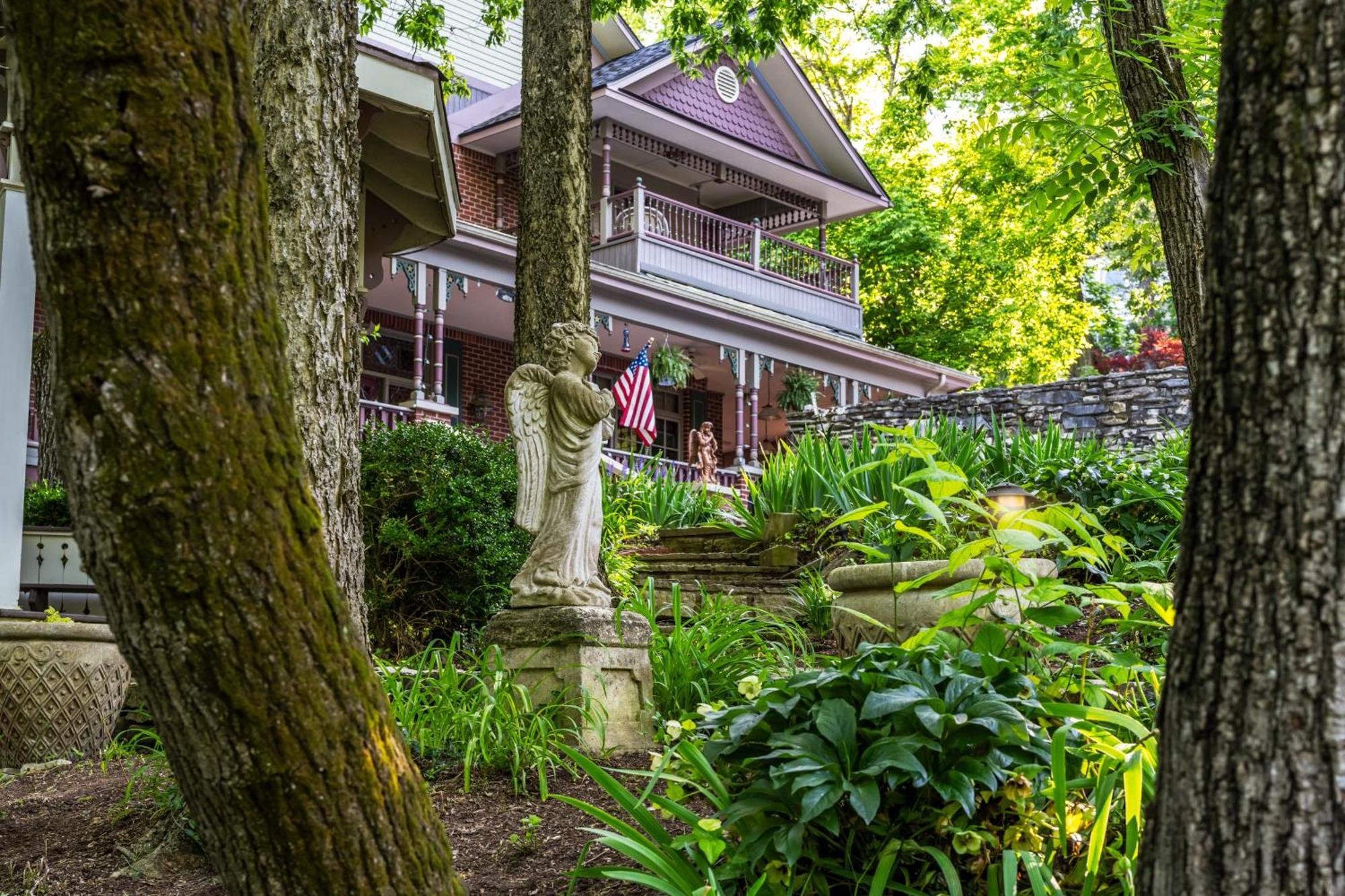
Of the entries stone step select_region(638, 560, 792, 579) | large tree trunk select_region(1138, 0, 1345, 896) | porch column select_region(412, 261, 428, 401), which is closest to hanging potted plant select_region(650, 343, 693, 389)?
porch column select_region(412, 261, 428, 401)

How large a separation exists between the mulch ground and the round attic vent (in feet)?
58.4

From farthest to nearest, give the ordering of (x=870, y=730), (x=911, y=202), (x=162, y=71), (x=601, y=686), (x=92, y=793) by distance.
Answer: (x=911, y=202) → (x=601, y=686) → (x=92, y=793) → (x=870, y=730) → (x=162, y=71)

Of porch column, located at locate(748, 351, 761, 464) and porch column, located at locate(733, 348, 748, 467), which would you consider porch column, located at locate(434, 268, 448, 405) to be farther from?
porch column, located at locate(748, 351, 761, 464)

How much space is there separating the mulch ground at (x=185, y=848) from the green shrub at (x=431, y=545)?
3.29m

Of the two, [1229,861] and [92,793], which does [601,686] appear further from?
[1229,861]

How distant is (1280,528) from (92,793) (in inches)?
186

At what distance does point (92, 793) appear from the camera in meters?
5.09

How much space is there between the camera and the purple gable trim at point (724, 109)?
808 inches

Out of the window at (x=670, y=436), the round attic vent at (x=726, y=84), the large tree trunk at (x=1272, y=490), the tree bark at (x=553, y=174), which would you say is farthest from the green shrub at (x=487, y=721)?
the round attic vent at (x=726, y=84)

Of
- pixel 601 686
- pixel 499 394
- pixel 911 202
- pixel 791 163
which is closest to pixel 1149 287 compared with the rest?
pixel 911 202

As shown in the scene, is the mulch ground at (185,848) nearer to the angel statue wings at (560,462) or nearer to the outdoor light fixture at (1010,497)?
the angel statue wings at (560,462)

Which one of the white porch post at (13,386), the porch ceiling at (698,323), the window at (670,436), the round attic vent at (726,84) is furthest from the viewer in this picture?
the window at (670,436)

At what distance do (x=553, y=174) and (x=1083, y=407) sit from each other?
898 centimetres

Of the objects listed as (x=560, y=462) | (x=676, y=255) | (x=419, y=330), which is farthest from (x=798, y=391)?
(x=560, y=462)
